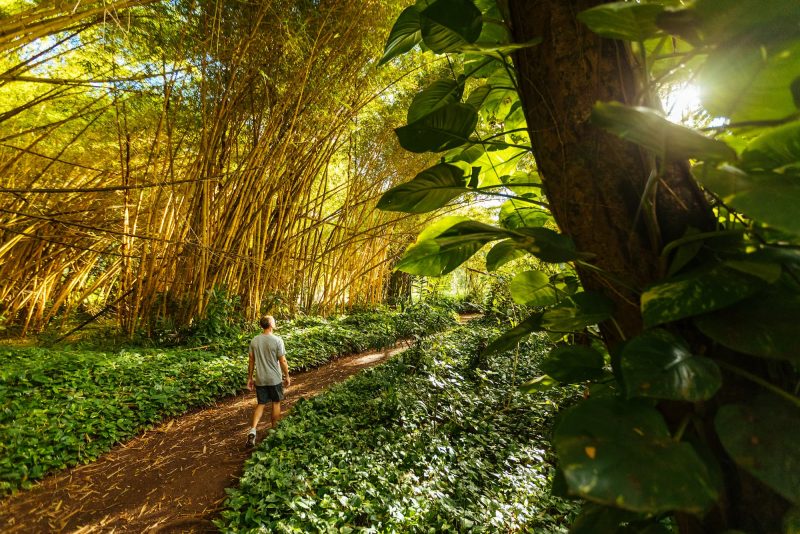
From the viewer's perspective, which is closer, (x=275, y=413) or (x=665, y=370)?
(x=665, y=370)

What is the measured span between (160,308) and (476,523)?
439 centimetres

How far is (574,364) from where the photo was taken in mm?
449

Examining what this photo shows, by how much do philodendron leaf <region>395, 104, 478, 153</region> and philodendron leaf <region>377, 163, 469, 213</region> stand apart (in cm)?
4

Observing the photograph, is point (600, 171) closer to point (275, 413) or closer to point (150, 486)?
point (150, 486)

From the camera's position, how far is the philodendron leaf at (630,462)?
0.25 meters

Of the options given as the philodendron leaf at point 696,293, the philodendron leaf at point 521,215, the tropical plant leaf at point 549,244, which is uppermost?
the philodendron leaf at point 521,215

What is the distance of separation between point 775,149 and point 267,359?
3033mm

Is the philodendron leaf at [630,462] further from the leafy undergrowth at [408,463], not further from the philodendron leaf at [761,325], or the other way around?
the leafy undergrowth at [408,463]

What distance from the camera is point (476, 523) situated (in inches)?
67.4

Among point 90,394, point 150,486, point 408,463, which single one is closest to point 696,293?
point 408,463

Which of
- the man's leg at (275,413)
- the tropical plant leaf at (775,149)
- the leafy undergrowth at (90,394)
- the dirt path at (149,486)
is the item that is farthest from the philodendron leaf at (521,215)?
Result: the leafy undergrowth at (90,394)

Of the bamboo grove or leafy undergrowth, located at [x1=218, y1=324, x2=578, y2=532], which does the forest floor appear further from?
the bamboo grove

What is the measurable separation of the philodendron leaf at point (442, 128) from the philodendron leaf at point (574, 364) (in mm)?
334

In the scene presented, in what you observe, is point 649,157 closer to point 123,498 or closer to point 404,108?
point 123,498
